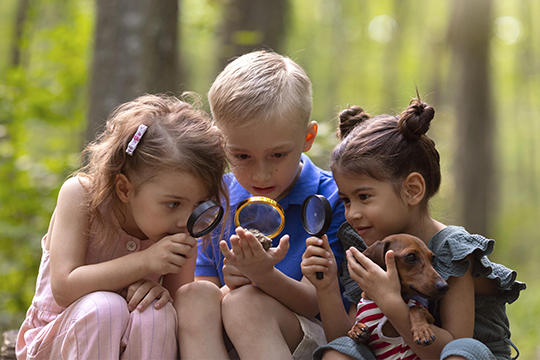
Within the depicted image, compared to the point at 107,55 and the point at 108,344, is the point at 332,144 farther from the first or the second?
the point at 108,344

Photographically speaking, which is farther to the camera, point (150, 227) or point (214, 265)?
point (214, 265)

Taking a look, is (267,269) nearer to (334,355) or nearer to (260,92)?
(334,355)

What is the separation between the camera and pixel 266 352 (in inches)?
90.0

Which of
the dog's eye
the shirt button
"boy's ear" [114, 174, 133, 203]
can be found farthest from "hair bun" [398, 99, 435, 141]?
the shirt button

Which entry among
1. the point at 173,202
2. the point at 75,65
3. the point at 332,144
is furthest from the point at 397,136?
the point at 75,65

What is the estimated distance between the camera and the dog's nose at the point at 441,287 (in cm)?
201

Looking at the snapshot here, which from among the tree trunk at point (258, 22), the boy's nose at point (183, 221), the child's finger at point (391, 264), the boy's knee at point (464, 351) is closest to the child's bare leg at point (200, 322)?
the boy's nose at point (183, 221)

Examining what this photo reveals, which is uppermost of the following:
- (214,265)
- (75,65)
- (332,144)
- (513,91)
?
(75,65)

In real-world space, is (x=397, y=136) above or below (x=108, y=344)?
above

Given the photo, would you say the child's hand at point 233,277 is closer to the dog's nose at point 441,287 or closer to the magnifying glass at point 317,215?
the magnifying glass at point 317,215

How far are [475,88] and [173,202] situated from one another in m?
9.18

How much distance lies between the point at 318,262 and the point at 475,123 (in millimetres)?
8630

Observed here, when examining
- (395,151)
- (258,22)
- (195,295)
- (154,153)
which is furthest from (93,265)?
(258,22)

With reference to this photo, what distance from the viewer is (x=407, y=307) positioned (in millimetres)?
2119
